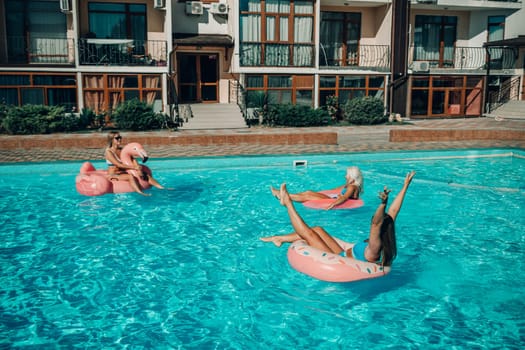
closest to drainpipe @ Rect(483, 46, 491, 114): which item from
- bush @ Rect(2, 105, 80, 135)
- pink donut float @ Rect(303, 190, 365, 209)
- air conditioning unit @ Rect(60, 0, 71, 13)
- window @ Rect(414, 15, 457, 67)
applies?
window @ Rect(414, 15, 457, 67)

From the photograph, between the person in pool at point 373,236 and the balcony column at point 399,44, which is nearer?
the person in pool at point 373,236

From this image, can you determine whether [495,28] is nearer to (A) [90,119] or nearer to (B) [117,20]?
(B) [117,20]

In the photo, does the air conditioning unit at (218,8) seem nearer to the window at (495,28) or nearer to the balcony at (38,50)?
the balcony at (38,50)

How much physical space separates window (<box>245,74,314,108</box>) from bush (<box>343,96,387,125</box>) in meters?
2.02

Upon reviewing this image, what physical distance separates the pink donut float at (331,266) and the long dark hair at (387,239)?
18 cm

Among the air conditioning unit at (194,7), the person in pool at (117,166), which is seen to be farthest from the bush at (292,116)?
the person in pool at (117,166)

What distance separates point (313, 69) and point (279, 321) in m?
19.7

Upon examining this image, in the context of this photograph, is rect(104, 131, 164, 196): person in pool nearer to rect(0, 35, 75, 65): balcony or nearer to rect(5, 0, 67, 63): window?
rect(0, 35, 75, 65): balcony

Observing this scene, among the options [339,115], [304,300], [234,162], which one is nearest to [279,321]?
[304,300]

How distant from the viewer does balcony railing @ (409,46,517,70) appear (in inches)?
1107

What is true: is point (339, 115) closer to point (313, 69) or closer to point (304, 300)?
point (313, 69)

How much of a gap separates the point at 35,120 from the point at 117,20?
22.4ft

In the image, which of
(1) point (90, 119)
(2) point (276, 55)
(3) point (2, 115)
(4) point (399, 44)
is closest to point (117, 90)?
(1) point (90, 119)

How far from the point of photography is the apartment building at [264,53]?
2223cm
